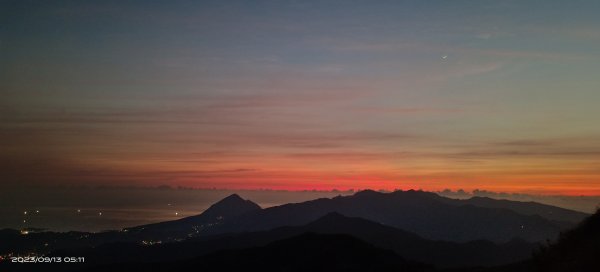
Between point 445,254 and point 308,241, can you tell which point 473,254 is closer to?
point 445,254

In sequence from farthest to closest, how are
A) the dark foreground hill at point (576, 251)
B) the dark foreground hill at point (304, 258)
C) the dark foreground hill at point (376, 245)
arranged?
the dark foreground hill at point (376, 245), the dark foreground hill at point (304, 258), the dark foreground hill at point (576, 251)

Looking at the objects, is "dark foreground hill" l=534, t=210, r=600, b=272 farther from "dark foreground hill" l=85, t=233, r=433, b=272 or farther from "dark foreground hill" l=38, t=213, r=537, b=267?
"dark foreground hill" l=38, t=213, r=537, b=267

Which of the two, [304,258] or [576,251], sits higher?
[576,251]

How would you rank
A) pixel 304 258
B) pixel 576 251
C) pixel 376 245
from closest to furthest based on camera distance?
1. pixel 576 251
2. pixel 304 258
3. pixel 376 245

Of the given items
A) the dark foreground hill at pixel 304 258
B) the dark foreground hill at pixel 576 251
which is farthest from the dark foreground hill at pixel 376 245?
the dark foreground hill at pixel 576 251

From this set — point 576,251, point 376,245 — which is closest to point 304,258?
point 576,251

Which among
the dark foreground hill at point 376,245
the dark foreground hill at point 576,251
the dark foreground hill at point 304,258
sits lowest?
the dark foreground hill at point 376,245

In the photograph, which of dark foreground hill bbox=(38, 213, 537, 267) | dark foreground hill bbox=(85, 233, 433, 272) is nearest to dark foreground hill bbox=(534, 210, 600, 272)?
dark foreground hill bbox=(85, 233, 433, 272)

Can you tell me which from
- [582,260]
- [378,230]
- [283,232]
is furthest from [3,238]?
[582,260]

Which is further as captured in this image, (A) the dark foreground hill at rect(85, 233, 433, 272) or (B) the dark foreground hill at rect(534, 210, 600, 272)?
(A) the dark foreground hill at rect(85, 233, 433, 272)

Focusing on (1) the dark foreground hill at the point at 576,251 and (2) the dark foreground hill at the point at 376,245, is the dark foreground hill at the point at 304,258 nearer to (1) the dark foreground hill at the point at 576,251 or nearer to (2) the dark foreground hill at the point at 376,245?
(1) the dark foreground hill at the point at 576,251

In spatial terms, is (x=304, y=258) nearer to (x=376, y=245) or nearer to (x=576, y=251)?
(x=576, y=251)
